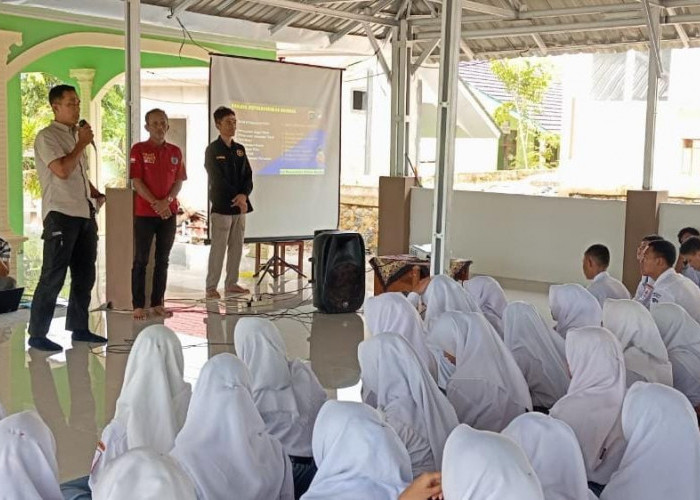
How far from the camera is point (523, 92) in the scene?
20.3 meters

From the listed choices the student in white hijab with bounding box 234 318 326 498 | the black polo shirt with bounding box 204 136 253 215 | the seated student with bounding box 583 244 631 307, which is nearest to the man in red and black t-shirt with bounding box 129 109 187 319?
the black polo shirt with bounding box 204 136 253 215

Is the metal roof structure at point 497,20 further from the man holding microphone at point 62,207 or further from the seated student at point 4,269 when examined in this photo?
the man holding microphone at point 62,207

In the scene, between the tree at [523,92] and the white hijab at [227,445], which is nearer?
the white hijab at [227,445]

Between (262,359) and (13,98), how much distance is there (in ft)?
24.1

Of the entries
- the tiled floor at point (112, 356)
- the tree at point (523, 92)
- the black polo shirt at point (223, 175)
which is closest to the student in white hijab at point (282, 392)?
the tiled floor at point (112, 356)

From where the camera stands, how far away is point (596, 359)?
123 inches

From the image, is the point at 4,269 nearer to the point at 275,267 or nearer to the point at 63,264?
the point at 63,264

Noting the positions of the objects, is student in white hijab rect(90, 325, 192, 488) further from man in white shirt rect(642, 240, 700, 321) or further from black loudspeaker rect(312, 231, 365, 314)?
black loudspeaker rect(312, 231, 365, 314)

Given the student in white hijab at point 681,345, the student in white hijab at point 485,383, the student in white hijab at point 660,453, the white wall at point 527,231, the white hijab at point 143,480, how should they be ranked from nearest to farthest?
1. the white hijab at point 143,480
2. the student in white hijab at point 660,453
3. the student in white hijab at point 485,383
4. the student in white hijab at point 681,345
5. the white wall at point 527,231

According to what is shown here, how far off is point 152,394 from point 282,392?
18.2 inches

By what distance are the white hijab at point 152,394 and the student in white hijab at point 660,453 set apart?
1.38 m

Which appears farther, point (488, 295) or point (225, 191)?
point (225, 191)

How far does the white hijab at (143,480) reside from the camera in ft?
5.82

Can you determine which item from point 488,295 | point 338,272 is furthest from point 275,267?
point 488,295
